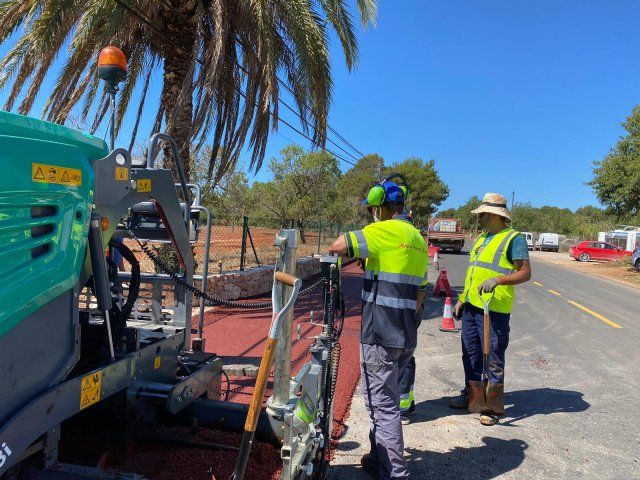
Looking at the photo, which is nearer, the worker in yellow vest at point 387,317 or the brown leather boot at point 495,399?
the worker in yellow vest at point 387,317

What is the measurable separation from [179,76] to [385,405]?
793cm

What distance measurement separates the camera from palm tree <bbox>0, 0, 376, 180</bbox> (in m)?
8.33

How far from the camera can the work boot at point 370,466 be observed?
11.7ft

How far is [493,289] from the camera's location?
462 centimetres

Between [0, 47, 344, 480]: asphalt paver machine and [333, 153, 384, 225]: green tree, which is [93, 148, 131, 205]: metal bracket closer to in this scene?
[0, 47, 344, 480]: asphalt paver machine

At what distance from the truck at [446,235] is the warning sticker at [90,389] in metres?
34.9

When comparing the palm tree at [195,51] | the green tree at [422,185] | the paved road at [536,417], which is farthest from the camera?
the green tree at [422,185]

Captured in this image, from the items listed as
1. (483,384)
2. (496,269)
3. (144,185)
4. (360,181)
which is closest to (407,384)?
(483,384)

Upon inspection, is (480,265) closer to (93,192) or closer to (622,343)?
(93,192)

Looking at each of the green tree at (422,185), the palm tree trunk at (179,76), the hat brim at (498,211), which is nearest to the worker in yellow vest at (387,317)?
the hat brim at (498,211)

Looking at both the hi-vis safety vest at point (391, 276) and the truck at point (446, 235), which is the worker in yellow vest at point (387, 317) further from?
the truck at point (446, 235)

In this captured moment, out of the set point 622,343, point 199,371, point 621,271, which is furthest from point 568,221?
point 199,371

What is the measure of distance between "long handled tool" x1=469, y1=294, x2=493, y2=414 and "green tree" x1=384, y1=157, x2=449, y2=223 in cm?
6261

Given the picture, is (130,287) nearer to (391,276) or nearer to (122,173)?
(122,173)
